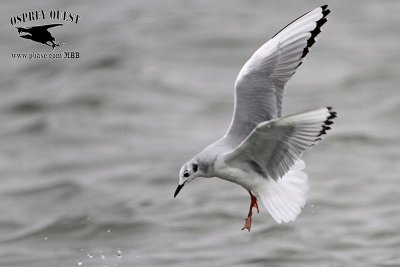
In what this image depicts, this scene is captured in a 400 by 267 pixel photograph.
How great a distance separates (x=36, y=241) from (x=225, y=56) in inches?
146

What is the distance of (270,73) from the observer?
5.98 m

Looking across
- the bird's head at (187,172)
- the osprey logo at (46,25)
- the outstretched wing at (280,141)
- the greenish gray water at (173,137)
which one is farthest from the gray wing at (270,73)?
the osprey logo at (46,25)

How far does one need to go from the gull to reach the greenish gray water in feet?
8.59

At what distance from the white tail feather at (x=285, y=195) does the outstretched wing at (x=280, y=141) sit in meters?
0.07

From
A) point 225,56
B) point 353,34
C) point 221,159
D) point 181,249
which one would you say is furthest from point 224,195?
point 221,159

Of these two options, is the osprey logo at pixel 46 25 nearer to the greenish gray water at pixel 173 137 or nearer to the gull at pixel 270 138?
the greenish gray water at pixel 173 137

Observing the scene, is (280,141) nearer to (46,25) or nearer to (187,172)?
(187,172)

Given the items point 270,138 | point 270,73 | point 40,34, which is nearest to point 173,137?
point 40,34

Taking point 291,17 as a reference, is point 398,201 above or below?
below

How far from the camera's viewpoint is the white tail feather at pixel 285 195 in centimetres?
585

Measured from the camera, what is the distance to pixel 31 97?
11.9 meters

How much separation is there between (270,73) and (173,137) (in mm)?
4949

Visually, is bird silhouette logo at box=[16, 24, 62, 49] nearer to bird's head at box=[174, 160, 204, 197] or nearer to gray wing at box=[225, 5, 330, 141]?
gray wing at box=[225, 5, 330, 141]

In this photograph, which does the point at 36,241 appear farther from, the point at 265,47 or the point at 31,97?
the point at 265,47
